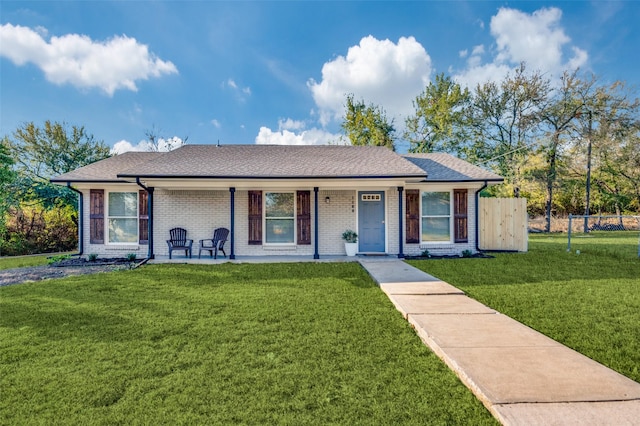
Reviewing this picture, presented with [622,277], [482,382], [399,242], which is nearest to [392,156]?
[399,242]

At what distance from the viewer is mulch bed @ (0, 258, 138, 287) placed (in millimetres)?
7535

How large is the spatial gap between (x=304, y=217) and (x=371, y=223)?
228 centimetres

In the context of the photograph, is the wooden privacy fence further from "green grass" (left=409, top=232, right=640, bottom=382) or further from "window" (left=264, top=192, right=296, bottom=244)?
"window" (left=264, top=192, right=296, bottom=244)

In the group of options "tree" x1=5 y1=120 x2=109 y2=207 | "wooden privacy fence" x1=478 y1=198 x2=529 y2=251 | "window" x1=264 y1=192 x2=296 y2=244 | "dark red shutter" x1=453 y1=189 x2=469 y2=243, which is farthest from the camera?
"tree" x1=5 y1=120 x2=109 y2=207

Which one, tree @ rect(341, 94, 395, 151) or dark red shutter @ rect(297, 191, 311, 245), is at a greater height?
tree @ rect(341, 94, 395, 151)

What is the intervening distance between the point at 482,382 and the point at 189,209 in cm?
987

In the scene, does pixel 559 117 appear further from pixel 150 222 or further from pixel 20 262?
pixel 20 262

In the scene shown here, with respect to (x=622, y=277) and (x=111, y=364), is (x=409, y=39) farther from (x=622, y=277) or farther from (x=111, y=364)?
(x=111, y=364)

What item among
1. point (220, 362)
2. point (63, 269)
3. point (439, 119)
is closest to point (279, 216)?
point (63, 269)

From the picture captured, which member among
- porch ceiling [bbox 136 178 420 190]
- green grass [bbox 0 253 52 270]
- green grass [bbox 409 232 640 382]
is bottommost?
green grass [bbox 0 253 52 270]

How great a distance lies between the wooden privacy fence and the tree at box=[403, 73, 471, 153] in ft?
55.2

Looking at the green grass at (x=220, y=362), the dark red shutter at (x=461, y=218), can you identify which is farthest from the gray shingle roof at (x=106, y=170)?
the dark red shutter at (x=461, y=218)

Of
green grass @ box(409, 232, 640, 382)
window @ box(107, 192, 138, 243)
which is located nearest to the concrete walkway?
green grass @ box(409, 232, 640, 382)

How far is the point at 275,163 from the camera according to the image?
10773 millimetres
